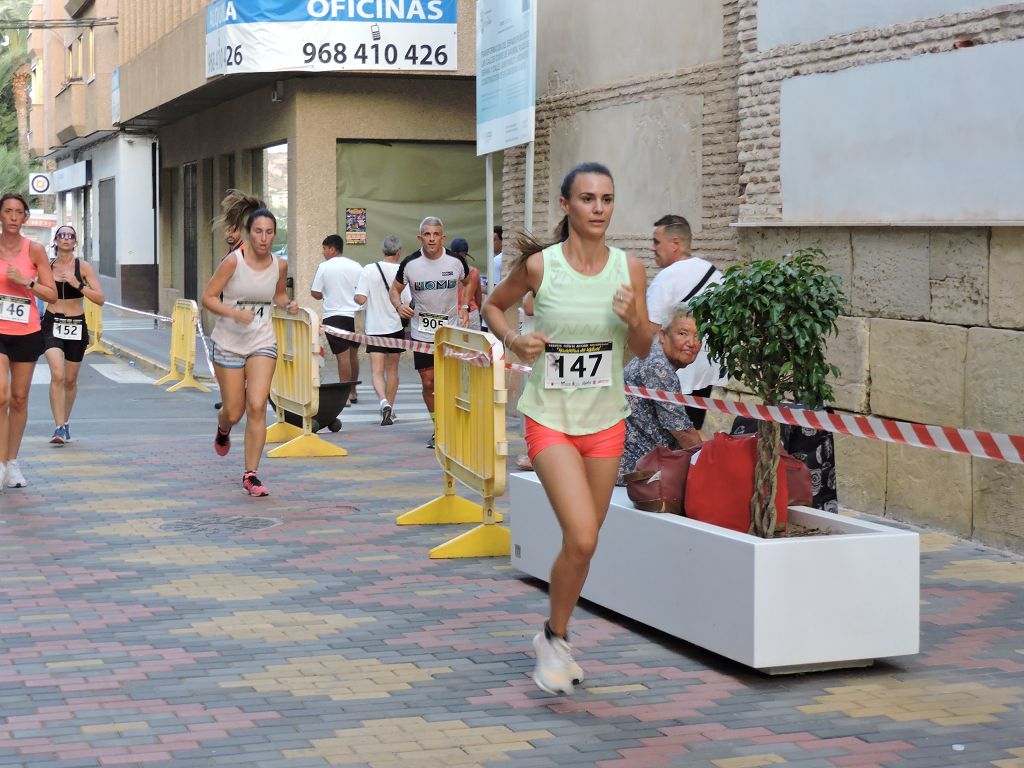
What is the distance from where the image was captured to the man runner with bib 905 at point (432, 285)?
13.9m

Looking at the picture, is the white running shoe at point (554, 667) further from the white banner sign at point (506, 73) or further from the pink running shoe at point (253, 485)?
the white banner sign at point (506, 73)

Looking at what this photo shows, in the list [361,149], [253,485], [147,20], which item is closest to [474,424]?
A: [253,485]

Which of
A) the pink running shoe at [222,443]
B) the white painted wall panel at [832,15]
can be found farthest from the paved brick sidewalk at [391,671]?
the white painted wall panel at [832,15]

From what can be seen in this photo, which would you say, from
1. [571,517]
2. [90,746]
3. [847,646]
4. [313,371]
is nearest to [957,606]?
[847,646]

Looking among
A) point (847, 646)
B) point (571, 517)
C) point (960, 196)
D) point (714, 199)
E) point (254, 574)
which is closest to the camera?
point (571, 517)

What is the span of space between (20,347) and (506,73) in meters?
6.04

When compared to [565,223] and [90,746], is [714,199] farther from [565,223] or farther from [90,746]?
[90,746]

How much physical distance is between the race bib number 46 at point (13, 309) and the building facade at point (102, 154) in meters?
27.0

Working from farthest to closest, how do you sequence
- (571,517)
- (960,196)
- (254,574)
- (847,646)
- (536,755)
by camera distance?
(960,196) → (254,574) → (847,646) → (571,517) → (536,755)

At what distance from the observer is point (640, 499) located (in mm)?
6883

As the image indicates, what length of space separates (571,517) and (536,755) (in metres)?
0.95

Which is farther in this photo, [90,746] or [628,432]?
[628,432]

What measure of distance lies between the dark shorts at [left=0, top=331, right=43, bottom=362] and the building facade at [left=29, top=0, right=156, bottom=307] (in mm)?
26967

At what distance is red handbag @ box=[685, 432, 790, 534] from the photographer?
21.5 feet
